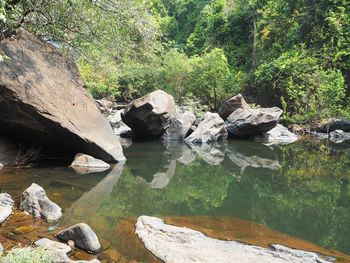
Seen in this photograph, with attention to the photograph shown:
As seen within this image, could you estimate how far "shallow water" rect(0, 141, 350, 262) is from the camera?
4145mm

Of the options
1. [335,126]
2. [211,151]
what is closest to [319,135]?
[335,126]

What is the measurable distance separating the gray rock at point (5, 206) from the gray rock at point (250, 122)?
33.1ft

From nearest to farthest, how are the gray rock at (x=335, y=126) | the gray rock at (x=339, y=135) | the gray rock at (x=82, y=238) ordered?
the gray rock at (x=82, y=238) < the gray rock at (x=339, y=135) < the gray rock at (x=335, y=126)

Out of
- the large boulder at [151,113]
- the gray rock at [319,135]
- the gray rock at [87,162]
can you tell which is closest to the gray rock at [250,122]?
the gray rock at [319,135]

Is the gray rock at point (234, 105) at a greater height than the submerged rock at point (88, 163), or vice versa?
the gray rock at point (234, 105)

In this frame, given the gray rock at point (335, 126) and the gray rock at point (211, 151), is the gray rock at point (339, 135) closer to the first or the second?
the gray rock at point (335, 126)

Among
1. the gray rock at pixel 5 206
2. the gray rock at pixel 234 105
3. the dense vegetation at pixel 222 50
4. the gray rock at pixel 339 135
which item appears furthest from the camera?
the gray rock at pixel 234 105

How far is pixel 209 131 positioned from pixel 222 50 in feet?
23.3

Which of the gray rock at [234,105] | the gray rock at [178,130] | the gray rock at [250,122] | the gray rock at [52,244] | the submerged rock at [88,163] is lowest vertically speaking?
the submerged rock at [88,163]

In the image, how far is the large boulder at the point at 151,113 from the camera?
11.1 meters

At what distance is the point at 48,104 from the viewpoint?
6855mm

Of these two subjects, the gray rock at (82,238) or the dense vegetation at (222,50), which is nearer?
the gray rock at (82,238)

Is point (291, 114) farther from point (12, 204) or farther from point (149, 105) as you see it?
point (12, 204)

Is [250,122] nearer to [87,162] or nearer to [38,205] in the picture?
[87,162]
